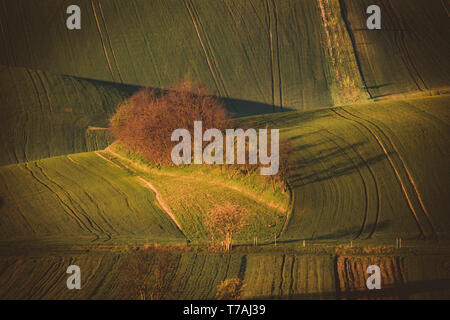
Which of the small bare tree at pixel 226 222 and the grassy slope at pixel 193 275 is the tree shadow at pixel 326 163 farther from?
the grassy slope at pixel 193 275

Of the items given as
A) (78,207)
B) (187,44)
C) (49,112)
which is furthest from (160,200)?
(187,44)

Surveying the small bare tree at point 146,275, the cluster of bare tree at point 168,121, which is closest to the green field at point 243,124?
the small bare tree at point 146,275

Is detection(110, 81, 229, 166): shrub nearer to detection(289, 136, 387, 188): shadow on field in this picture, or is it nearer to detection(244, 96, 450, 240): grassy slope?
detection(289, 136, 387, 188): shadow on field

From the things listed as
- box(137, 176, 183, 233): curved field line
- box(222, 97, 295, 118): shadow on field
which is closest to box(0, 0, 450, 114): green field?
box(222, 97, 295, 118): shadow on field

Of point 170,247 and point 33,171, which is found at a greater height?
point 33,171

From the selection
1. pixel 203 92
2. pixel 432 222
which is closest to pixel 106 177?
pixel 203 92

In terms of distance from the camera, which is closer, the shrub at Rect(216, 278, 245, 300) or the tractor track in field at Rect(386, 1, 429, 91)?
the shrub at Rect(216, 278, 245, 300)

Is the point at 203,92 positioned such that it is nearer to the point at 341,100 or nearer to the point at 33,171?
the point at 33,171
